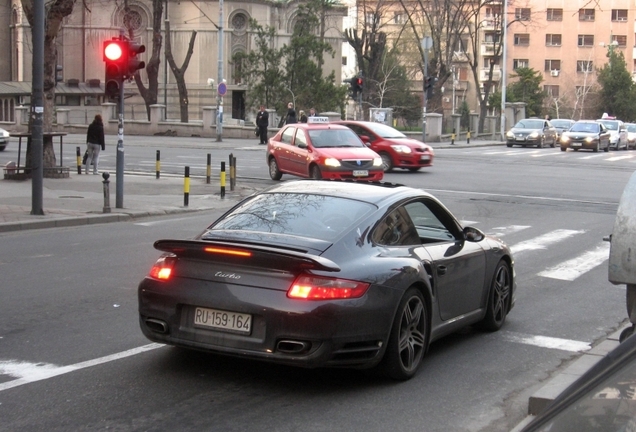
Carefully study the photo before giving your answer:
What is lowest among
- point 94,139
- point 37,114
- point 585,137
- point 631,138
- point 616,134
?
point 94,139

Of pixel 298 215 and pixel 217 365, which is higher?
pixel 298 215

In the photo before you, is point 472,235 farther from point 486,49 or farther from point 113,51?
point 486,49

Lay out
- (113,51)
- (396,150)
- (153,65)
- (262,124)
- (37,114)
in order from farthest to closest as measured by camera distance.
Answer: (153,65) < (262,124) < (396,150) < (113,51) < (37,114)

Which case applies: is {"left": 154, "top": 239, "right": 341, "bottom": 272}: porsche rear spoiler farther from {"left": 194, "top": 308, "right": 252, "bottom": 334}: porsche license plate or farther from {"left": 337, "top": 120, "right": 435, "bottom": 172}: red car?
{"left": 337, "top": 120, "right": 435, "bottom": 172}: red car

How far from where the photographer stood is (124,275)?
35.5 ft

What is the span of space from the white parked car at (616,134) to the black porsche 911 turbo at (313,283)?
47003mm

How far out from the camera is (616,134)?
52250mm

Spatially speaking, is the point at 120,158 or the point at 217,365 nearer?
the point at 217,365

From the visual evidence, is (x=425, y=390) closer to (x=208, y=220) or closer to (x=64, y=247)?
(x=64, y=247)

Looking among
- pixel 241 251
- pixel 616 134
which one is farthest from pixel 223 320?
pixel 616 134

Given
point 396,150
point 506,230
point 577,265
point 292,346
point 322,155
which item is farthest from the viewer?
point 396,150

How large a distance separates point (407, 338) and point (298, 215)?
124cm

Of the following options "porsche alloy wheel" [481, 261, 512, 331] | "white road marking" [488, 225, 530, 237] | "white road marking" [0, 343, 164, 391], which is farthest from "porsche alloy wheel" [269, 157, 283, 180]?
"white road marking" [0, 343, 164, 391]

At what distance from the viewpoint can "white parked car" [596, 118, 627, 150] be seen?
170 feet
